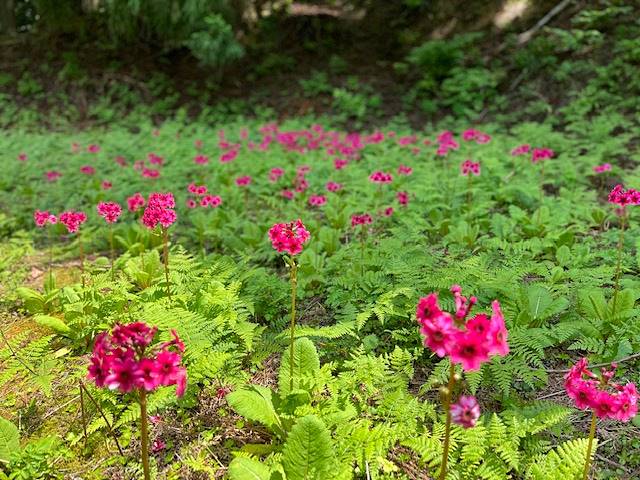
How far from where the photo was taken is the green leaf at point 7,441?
2.12m

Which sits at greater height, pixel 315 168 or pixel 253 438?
pixel 253 438

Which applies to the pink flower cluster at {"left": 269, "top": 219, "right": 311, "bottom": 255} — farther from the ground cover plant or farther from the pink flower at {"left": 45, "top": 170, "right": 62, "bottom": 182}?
the pink flower at {"left": 45, "top": 170, "right": 62, "bottom": 182}

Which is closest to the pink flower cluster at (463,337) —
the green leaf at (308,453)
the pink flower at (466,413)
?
the pink flower at (466,413)

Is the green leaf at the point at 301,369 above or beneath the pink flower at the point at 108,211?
beneath

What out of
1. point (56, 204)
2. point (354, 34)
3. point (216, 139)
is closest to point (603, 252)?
point (56, 204)

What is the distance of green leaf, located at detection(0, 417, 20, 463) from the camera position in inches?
83.4

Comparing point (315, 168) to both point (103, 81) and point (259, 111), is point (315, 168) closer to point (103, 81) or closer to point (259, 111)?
point (259, 111)

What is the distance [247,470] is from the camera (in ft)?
6.20

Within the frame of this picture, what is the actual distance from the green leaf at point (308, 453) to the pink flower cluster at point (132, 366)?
53 centimetres

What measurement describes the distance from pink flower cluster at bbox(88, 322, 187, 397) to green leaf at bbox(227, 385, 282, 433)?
578mm

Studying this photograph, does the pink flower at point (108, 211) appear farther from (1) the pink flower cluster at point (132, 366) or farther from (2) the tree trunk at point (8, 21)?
(2) the tree trunk at point (8, 21)

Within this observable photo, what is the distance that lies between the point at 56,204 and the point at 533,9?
10.3 metres

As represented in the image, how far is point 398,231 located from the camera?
4.03 m

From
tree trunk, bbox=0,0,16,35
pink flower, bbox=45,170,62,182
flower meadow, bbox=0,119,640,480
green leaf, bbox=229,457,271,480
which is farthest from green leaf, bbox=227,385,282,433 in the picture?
tree trunk, bbox=0,0,16,35
